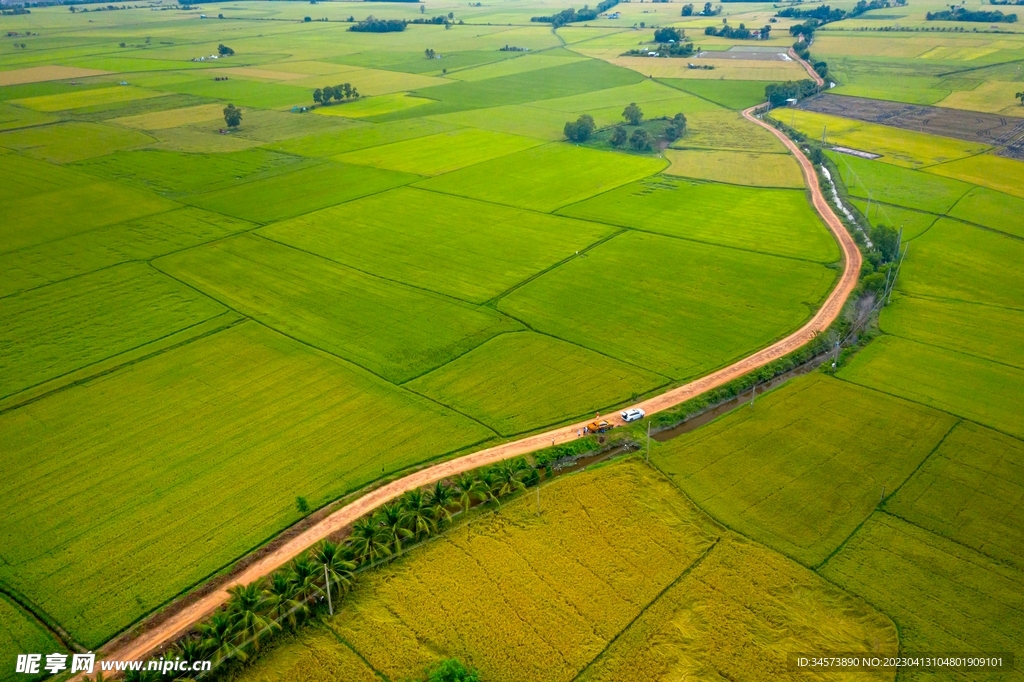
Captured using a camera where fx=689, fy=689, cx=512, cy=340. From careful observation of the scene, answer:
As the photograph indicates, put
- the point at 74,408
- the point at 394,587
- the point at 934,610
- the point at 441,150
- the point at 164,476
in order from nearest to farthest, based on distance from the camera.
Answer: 1. the point at 934,610
2. the point at 394,587
3. the point at 164,476
4. the point at 74,408
5. the point at 441,150

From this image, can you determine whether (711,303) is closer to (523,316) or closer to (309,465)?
(523,316)

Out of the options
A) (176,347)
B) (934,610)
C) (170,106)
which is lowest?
(934,610)

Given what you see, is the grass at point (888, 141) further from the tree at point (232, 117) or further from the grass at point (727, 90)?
the tree at point (232, 117)

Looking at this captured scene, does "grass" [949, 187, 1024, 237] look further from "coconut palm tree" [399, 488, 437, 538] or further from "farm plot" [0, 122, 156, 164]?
"farm plot" [0, 122, 156, 164]

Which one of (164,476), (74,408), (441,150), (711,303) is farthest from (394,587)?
(441,150)

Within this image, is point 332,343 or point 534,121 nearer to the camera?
point 332,343

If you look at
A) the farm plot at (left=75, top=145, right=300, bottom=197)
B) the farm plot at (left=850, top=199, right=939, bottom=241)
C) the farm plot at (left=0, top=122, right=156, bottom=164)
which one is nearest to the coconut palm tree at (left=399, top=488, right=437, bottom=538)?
the farm plot at (left=850, top=199, right=939, bottom=241)

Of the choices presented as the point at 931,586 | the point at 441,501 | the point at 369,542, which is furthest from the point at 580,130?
the point at 931,586
